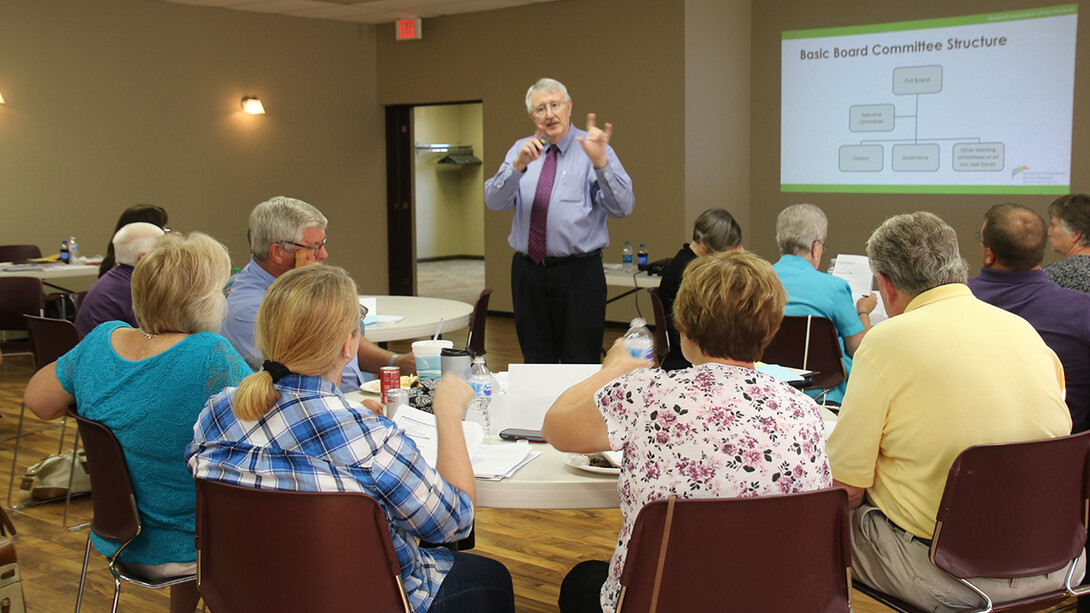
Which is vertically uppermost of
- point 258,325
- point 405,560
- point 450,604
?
point 258,325

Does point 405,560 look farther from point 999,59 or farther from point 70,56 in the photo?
point 70,56

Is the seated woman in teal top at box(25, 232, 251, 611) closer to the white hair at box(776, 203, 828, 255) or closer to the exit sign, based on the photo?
the white hair at box(776, 203, 828, 255)

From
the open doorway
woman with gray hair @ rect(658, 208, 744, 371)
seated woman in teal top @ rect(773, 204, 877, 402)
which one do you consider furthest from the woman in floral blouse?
the open doorway

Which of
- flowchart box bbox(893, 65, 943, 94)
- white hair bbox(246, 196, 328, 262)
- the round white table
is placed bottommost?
the round white table

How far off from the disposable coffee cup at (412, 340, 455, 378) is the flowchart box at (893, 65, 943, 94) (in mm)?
6522

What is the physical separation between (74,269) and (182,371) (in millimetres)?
5714

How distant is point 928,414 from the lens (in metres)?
2.05

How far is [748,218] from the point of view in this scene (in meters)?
9.23

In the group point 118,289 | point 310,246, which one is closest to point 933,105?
point 310,246

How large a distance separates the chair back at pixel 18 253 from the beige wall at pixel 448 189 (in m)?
8.11

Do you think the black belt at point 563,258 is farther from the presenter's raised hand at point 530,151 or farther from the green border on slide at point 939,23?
the green border on slide at point 939,23

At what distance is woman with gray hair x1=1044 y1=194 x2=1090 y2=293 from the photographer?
11.4ft

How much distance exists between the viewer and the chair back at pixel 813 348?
383 cm

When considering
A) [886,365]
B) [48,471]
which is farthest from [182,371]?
[48,471]
